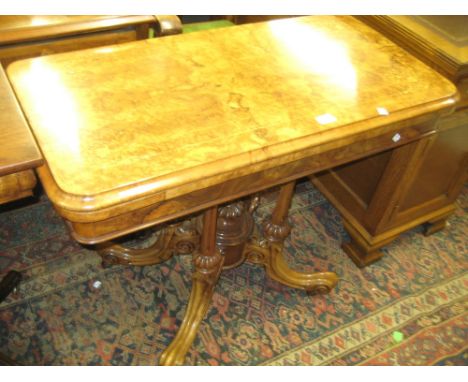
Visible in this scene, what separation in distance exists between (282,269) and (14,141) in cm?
107

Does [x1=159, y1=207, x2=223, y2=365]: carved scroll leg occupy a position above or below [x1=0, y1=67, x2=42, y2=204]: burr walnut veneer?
below

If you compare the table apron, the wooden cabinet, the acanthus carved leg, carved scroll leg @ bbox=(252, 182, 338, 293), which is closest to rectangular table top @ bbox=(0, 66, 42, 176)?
the table apron

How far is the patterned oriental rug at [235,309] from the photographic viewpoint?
149cm

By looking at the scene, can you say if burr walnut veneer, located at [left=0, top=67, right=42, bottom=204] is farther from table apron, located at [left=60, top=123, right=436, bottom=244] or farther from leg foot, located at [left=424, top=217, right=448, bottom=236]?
leg foot, located at [left=424, top=217, right=448, bottom=236]

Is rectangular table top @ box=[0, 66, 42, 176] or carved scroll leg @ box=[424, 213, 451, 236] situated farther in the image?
carved scroll leg @ box=[424, 213, 451, 236]

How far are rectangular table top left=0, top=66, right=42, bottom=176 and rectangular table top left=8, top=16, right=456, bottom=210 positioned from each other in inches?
1.0

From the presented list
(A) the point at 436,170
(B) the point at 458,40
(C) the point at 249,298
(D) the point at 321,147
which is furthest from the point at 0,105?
(A) the point at 436,170

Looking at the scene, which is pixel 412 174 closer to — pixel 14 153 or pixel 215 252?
pixel 215 252

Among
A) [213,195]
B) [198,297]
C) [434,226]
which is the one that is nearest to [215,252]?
[198,297]

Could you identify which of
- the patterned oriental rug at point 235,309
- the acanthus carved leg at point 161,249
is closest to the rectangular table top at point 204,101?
the acanthus carved leg at point 161,249

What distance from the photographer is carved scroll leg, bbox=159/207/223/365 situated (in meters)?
1.41

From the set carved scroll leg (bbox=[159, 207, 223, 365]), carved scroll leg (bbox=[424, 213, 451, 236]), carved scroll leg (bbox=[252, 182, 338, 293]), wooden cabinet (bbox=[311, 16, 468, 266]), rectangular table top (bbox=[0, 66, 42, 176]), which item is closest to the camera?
rectangular table top (bbox=[0, 66, 42, 176])

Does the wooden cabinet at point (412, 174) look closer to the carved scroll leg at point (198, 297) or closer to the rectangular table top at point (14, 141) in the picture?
the carved scroll leg at point (198, 297)
